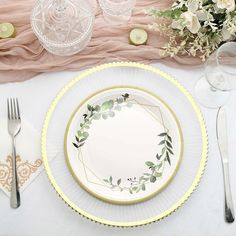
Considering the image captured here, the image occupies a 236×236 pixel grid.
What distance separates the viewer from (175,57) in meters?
1.28

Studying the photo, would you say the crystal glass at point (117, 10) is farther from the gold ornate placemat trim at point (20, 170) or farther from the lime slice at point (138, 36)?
the gold ornate placemat trim at point (20, 170)

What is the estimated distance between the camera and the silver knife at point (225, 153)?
1189 millimetres

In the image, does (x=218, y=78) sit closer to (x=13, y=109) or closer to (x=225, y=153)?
(x=225, y=153)

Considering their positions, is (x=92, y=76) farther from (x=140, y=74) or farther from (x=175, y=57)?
(x=175, y=57)

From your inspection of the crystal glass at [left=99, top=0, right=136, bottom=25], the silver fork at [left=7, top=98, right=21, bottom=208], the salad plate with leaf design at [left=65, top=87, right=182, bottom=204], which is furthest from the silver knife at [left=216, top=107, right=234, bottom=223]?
the silver fork at [left=7, top=98, right=21, bottom=208]

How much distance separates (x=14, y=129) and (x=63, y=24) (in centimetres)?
31

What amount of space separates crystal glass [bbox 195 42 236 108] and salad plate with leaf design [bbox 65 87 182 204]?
0.39ft

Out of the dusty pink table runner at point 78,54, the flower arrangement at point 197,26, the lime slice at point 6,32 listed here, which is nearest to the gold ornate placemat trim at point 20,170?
the dusty pink table runner at point 78,54

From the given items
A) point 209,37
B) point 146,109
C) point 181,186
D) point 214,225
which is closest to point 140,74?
point 146,109

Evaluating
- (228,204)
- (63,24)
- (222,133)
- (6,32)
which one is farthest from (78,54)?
(228,204)

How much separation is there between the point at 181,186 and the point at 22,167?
40 centimetres

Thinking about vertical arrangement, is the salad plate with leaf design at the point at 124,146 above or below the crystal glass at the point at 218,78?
below

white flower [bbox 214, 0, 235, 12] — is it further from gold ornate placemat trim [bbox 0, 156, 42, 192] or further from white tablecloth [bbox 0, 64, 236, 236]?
gold ornate placemat trim [bbox 0, 156, 42, 192]

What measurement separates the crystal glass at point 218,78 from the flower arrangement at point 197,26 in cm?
4
